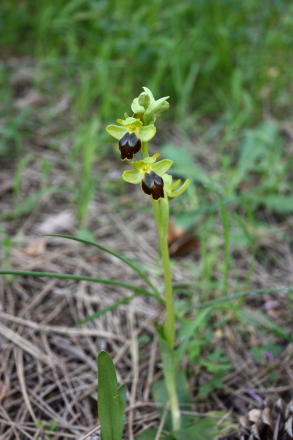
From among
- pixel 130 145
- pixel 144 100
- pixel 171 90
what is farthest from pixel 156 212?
pixel 171 90

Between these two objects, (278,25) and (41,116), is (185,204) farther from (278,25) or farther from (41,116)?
(278,25)

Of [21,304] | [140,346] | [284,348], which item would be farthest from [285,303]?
[21,304]

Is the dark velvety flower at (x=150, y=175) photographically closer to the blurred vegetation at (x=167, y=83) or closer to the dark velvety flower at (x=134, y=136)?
the dark velvety flower at (x=134, y=136)

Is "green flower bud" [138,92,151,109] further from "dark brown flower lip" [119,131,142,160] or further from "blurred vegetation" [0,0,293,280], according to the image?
"blurred vegetation" [0,0,293,280]

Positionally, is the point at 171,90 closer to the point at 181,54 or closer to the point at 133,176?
the point at 181,54

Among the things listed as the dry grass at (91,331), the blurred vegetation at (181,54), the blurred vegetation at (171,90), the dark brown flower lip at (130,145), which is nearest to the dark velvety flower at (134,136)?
the dark brown flower lip at (130,145)

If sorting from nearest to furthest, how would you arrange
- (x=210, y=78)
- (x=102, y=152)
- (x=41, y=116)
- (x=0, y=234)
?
1. (x=0, y=234)
2. (x=102, y=152)
3. (x=41, y=116)
4. (x=210, y=78)
